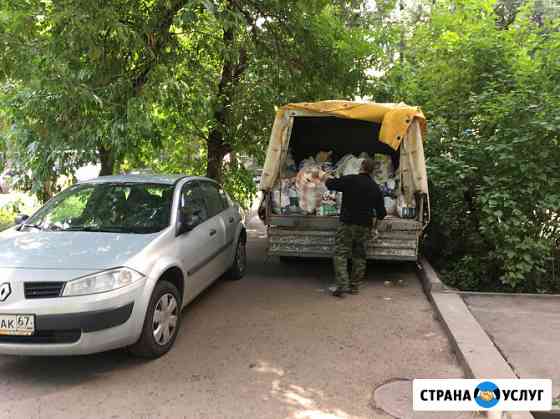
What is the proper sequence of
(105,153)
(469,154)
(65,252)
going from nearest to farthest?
1. (65,252)
2. (469,154)
3. (105,153)

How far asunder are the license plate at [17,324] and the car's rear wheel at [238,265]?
3.37 meters

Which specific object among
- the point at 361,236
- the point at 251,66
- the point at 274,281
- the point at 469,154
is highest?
the point at 251,66

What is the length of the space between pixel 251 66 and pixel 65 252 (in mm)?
6040

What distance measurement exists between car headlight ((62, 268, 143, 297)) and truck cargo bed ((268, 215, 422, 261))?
3114 millimetres

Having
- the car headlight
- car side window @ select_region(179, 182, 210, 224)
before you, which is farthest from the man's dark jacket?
the car headlight

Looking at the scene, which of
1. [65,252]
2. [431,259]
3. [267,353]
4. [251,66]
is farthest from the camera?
[251,66]

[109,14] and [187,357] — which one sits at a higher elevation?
[109,14]

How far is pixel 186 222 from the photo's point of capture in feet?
16.9

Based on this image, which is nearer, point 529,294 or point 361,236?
point 529,294

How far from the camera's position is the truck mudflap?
21.8ft

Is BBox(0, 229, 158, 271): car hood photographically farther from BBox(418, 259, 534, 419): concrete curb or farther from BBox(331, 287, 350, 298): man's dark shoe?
BBox(418, 259, 534, 419): concrete curb

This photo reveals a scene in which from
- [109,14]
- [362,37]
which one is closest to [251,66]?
[362,37]

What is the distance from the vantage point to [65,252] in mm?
4203

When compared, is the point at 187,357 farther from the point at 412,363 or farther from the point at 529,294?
the point at 529,294
